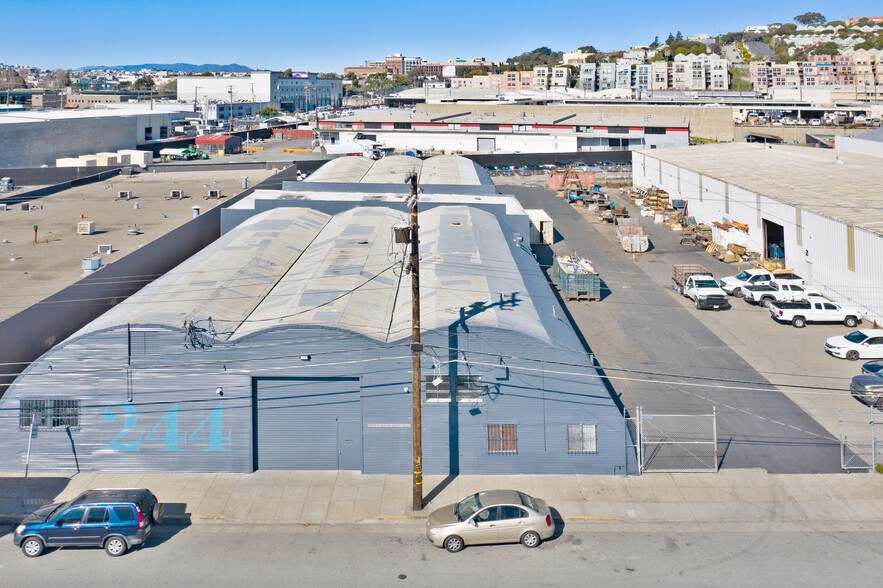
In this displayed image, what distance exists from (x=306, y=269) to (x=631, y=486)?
1291 cm

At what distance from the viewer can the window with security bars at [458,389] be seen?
58.2 feet

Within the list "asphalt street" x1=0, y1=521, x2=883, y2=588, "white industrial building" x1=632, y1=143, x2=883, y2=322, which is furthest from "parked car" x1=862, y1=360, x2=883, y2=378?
"asphalt street" x1=0, y1=521, x2=883, y2=588

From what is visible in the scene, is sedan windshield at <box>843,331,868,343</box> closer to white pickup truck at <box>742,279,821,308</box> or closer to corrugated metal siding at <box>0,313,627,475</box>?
white pickup truck at <box>742,279,821,308</box>

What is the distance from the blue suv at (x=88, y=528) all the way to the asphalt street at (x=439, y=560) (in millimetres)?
257

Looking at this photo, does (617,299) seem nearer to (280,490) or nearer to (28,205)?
(280,490)

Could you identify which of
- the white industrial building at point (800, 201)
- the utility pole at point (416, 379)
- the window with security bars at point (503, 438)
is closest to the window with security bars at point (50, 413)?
the utility pole at point (416, 379)

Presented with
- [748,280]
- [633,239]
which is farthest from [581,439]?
[633,239]

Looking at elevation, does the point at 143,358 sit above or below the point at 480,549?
Answer: above

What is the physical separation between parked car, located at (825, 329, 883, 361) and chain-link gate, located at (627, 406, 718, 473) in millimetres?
7733

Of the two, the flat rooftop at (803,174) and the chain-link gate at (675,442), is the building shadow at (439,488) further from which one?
the flat rooftop at (803,174)

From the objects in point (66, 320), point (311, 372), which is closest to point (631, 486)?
point (311, 372)

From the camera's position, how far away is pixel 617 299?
106 ft

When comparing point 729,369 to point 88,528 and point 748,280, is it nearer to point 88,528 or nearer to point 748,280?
point 748,280

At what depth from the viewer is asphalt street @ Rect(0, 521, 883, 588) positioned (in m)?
13.4
